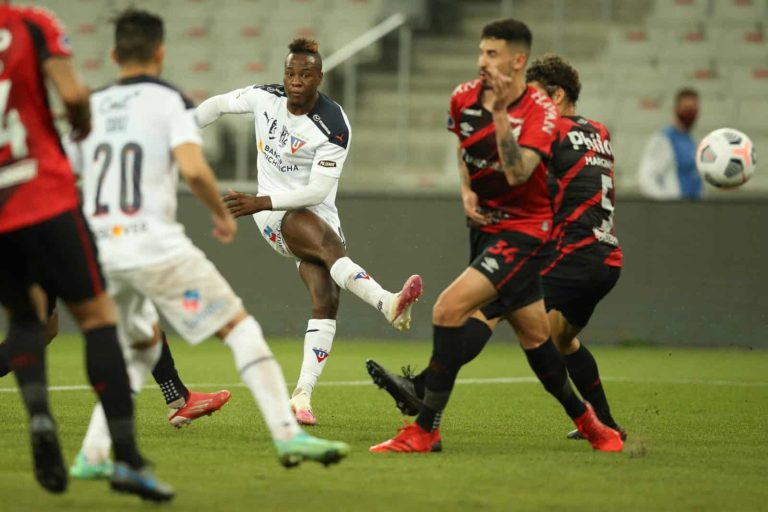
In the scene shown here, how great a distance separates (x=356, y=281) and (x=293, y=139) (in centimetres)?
99

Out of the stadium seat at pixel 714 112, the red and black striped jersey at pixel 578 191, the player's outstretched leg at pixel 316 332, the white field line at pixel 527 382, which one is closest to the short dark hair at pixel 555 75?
the red and black striped jersey at pixel 578 191

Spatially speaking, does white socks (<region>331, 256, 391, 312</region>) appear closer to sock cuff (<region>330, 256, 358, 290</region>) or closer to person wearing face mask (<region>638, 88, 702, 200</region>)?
sock cuff (<region>330, 256, 358, 290</region>)

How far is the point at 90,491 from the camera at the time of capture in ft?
17.3

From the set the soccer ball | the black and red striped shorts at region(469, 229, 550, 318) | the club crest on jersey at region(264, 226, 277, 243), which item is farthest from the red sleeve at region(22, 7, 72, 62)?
the soccer ball

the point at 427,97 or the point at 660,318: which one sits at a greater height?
the point at 427,97

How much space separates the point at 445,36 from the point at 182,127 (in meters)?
13.3

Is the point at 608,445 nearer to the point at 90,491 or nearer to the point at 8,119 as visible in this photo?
the point at 90,491

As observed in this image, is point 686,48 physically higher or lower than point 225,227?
lower

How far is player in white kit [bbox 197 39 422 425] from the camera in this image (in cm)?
830

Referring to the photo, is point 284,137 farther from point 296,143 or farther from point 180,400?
point 180,400

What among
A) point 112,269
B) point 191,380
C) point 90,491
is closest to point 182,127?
point 112,269

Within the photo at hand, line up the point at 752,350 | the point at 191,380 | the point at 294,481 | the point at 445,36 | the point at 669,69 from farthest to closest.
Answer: the point at 445,36, the point at 669,69, the point at 752,350, the point at 191,380, the point at 294,481

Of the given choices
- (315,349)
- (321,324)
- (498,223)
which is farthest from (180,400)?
(498,223)

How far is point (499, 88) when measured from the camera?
233 inches
